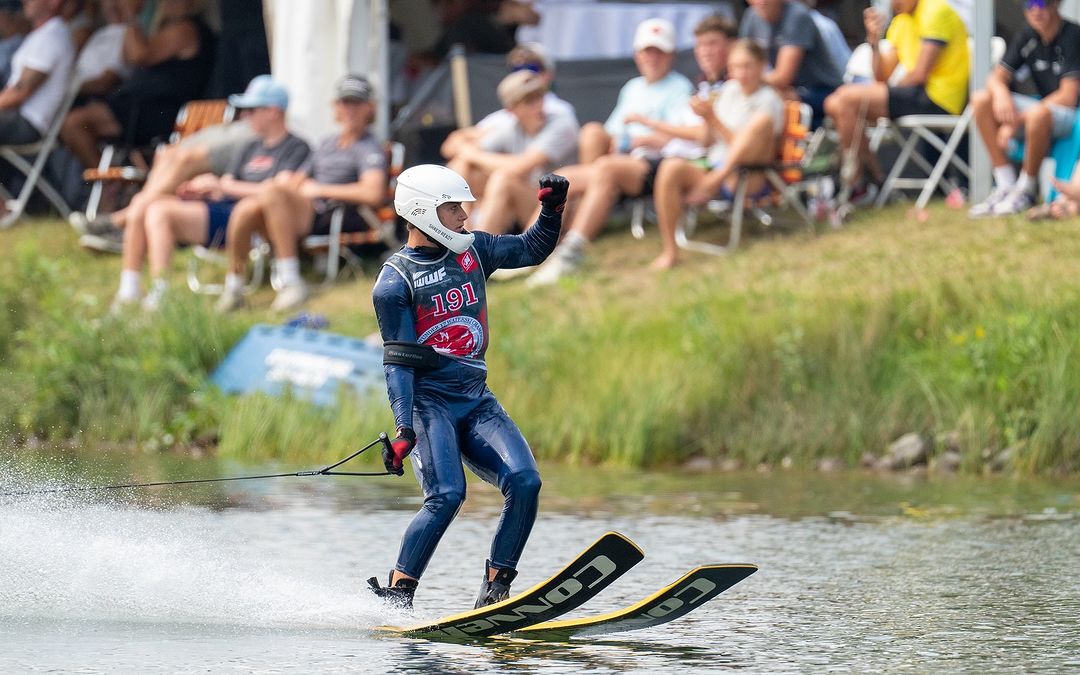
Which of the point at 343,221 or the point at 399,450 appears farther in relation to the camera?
the point at 343,221

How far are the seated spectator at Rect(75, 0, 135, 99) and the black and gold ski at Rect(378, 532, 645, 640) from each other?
13.5 meters

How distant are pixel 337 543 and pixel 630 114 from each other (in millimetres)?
7276

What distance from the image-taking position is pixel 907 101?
1611 centimetres

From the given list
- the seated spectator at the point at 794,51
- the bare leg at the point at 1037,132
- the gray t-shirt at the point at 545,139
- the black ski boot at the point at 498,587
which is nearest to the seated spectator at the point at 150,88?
the gray t-shirt at the point at 545,139

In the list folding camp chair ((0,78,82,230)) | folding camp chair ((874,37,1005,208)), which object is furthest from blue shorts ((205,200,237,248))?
folding camp chair ((874,37,1005,208))

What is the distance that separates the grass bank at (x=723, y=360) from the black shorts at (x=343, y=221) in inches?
54.9

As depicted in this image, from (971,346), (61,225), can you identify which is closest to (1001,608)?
(971,346)

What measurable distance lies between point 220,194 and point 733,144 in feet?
15.0

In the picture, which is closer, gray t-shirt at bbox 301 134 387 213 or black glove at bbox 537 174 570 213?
black glove at bbox 537 174 570 213

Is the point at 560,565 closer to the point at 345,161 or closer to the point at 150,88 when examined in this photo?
the point at 345,161

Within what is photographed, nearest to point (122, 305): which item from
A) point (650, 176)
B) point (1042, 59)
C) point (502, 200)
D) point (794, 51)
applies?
point (502, 200)

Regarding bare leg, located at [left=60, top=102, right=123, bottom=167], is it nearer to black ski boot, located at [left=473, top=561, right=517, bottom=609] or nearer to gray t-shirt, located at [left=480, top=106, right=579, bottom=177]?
gray t-shirt, located at [left=480, top=106, right=579, bottom=177]

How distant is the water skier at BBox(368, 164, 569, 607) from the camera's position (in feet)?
25.2

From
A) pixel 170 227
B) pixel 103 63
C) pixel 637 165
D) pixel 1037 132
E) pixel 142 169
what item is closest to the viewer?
pixel 1037 132
